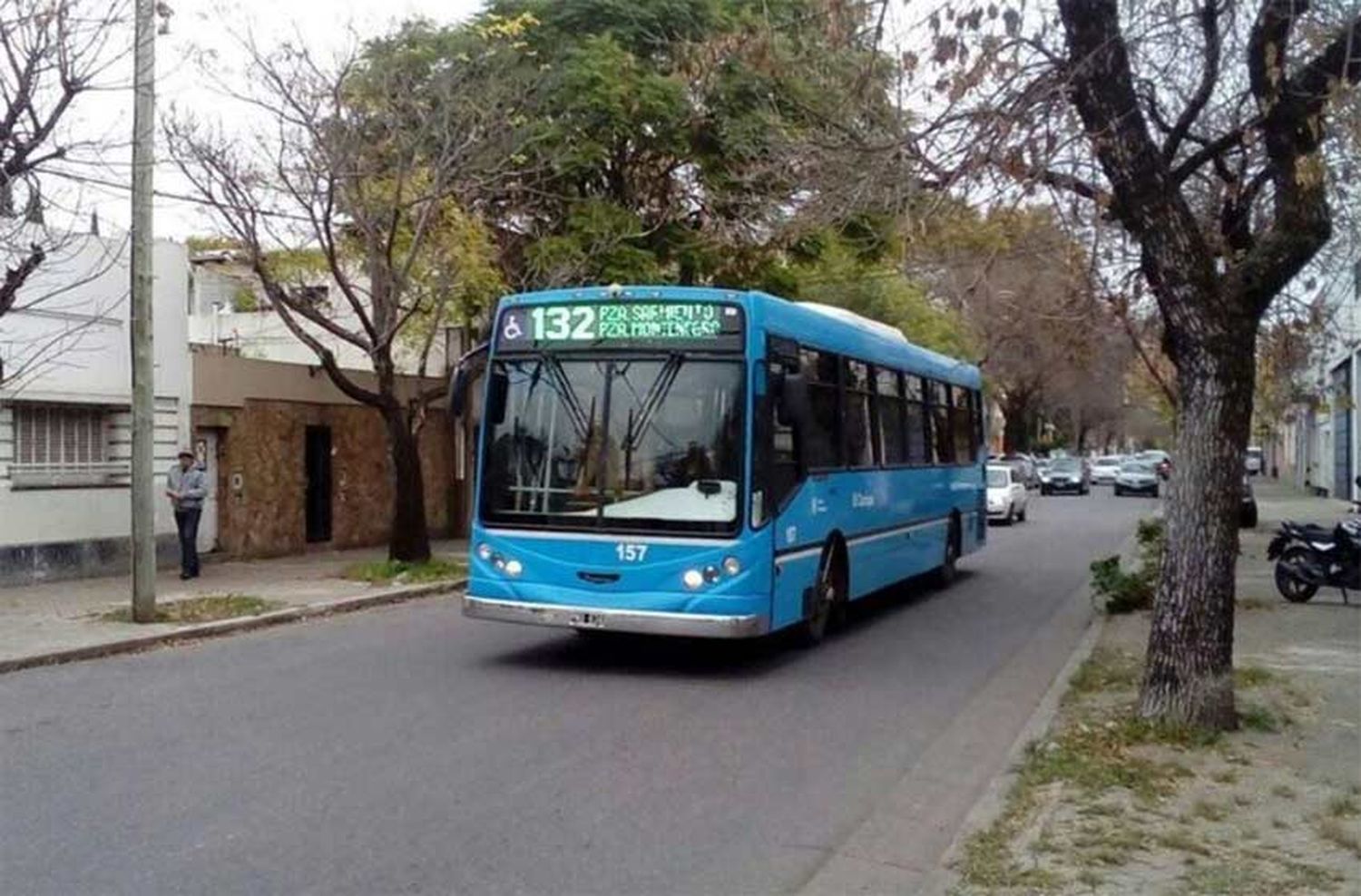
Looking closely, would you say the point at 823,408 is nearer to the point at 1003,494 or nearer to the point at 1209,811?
the point at 1209,811

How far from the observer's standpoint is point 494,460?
1165cm

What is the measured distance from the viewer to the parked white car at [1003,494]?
3356 centimetres

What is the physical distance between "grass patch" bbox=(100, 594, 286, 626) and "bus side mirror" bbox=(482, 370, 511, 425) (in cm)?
475

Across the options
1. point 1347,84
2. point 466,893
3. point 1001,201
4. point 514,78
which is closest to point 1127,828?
point 466,893

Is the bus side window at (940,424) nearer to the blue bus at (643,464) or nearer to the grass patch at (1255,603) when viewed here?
the grass patch at (1255,603)

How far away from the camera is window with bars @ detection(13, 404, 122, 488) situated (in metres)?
17.6

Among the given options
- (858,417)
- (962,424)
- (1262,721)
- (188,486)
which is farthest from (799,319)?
(188,486)

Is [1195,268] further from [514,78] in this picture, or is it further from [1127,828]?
[514,78]

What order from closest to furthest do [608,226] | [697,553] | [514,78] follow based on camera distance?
[697,553], [514,78], [608,226]

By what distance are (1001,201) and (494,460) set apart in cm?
454

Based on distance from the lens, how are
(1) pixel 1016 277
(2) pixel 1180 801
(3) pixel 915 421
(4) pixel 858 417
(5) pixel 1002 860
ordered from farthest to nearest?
(1) pixel 1016 277 < (3) pixel 915 421 < (4) pixel 858 417 < (2) pixel 1180 801 < (5) pixel 1002 860

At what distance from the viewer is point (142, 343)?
14078 mm

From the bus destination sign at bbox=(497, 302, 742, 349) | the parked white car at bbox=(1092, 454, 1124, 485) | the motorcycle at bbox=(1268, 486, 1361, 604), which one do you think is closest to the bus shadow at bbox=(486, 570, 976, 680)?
the bus destination sign at bbox=(497, 302, 742, 349)

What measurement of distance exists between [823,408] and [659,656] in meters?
2.75
